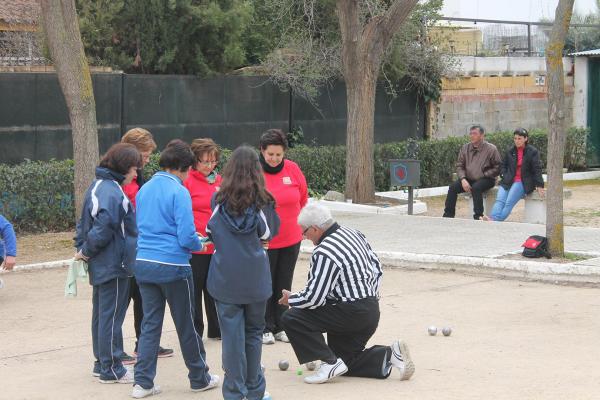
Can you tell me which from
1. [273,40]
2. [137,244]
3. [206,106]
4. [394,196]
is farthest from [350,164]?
[137,244]

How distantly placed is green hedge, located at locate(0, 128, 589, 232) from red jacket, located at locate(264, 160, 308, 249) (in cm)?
697

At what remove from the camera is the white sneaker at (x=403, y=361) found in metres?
6.77

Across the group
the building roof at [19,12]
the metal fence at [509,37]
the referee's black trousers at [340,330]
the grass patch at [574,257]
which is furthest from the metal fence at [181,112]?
the referee's black trousers at [340,330]

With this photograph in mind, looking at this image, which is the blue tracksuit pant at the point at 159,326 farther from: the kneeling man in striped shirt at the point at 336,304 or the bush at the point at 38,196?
the bush at the point at 38,196

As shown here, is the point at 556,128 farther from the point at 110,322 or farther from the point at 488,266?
the point at 110,322

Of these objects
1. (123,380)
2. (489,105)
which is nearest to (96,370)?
(123,380)

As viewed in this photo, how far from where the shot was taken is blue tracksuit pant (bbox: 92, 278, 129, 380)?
690cm

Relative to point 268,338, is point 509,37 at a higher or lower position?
higher

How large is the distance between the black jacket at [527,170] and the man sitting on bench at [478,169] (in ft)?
1.20

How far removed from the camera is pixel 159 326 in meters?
6.65

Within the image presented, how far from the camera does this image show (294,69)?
62.1ft

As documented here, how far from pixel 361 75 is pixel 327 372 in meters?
10.3

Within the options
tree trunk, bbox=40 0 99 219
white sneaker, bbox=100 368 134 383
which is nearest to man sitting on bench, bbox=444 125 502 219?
tree trunk, bbox=40 0 99 219

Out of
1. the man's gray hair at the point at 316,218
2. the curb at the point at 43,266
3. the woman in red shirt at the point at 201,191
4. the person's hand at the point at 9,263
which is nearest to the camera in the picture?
the man's gray hair at the point at 316,218
